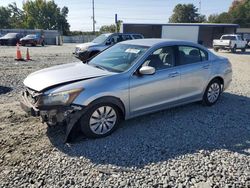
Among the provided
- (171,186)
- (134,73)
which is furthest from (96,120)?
(171,186)

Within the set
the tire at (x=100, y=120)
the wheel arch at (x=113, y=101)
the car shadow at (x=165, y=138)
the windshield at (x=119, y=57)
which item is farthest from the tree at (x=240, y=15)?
the tire at (x=100, y=120)

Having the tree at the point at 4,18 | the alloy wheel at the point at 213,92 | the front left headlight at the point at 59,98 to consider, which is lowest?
the alloy wheel at the point at 213,92

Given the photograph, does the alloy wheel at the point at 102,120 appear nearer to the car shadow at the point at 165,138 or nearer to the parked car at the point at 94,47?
the car shadow at the point at 165,138

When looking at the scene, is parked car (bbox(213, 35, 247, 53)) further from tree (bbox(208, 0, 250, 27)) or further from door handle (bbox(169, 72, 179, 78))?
tree (bbox(208, 0, 250, 27))

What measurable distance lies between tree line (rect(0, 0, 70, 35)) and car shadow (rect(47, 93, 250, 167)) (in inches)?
2971

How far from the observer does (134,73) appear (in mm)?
4500

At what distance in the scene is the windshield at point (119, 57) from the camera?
4.71 metres

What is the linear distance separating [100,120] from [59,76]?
40.7 inches

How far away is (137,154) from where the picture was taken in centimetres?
383

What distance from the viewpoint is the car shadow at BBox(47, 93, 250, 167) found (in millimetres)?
3811

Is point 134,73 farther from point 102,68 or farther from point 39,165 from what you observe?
point 39,165

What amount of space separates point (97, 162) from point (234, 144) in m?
2.33

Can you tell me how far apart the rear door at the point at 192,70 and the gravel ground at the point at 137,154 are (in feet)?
1.78

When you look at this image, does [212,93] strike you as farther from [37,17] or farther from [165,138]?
[37,17]
